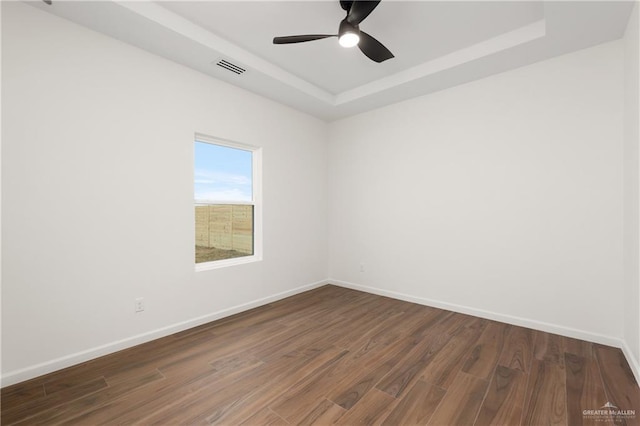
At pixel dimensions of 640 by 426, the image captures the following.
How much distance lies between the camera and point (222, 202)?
3.48 m

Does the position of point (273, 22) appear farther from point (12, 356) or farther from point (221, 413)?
point (12, 356)

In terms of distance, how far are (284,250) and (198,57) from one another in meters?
2.55

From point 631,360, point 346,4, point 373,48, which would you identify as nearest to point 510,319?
point 631,360

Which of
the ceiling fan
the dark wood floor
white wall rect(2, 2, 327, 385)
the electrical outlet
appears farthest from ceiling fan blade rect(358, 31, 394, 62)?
the electrical outlet

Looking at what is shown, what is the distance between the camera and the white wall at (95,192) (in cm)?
207

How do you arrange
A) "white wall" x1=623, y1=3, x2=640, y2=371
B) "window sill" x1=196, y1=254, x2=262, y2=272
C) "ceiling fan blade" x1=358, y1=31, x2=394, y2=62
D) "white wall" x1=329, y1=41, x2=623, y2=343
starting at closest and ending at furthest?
"white wall" x1=623, y1=3, x2=640, y2=371 < "ceiling fan blade" x1=358, y1=31, x2=394, y2=62 < "white wall" x1=329, y1=41, x2=623, y2=343 < "window sill" x1=196, y1=254, x2=262, y2=272

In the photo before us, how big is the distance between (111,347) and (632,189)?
4.50m

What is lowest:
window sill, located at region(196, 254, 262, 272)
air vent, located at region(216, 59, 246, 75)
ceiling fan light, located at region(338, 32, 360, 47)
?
window sill, located at region(196, 254, 262, 272)

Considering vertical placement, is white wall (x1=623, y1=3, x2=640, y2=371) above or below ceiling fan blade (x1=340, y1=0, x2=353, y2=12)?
below

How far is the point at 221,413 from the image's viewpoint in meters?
1.75

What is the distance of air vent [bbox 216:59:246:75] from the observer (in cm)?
295

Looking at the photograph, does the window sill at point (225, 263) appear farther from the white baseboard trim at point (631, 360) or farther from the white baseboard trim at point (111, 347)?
the white baseboard trim at point (631, 360)

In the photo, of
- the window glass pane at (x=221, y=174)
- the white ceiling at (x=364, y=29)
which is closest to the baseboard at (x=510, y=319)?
the window glass pane at (x=221, y=174)

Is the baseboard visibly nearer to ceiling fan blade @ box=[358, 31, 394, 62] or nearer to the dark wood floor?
the dark wood floor
